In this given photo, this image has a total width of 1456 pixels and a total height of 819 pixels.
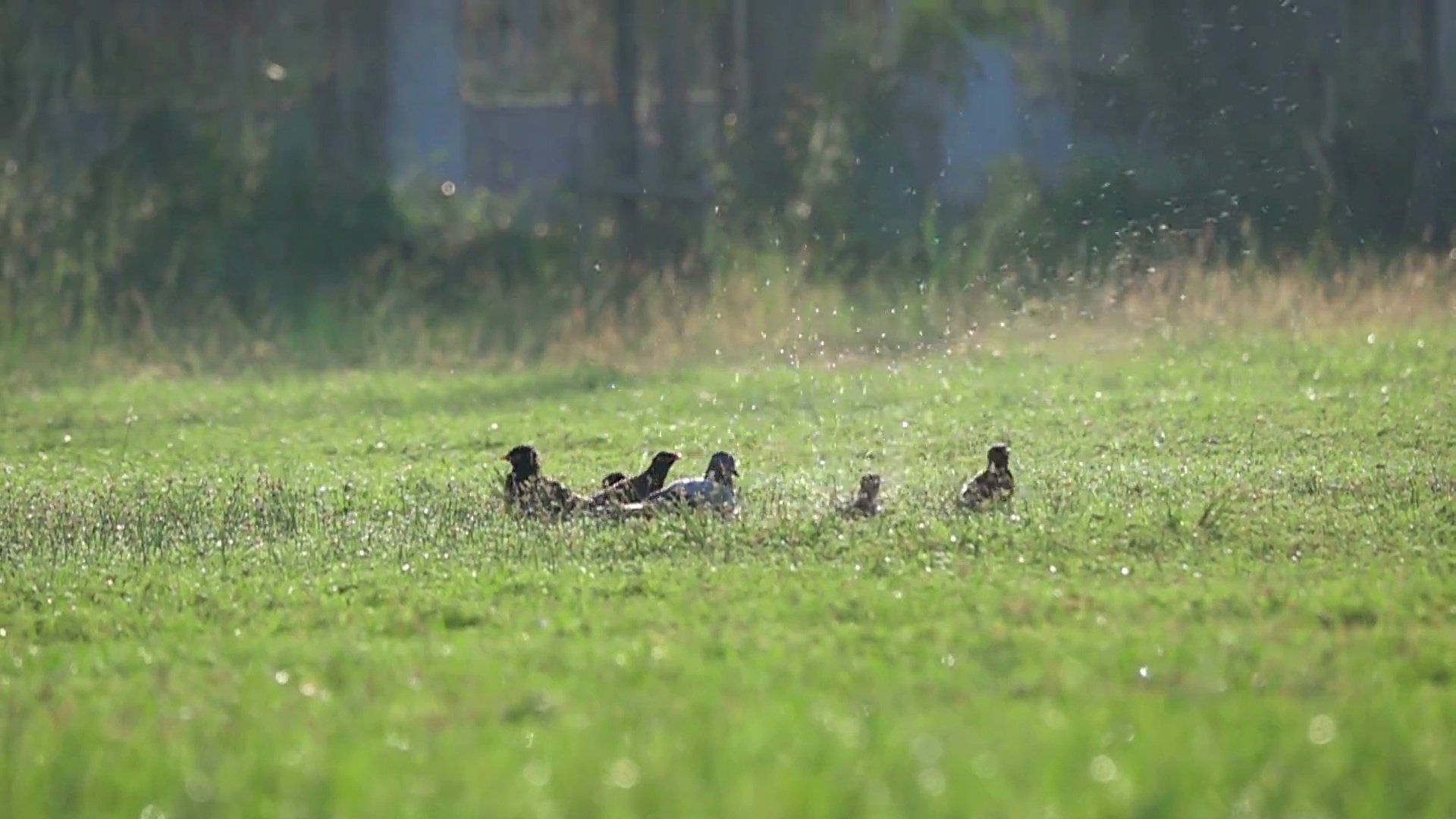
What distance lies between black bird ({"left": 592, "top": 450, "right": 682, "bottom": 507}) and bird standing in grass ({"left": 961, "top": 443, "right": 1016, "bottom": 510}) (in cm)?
119

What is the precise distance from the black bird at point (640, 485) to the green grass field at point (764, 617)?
319mm

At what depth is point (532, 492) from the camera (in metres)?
9.02

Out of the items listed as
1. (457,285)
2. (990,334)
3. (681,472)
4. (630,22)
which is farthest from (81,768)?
(630,22)

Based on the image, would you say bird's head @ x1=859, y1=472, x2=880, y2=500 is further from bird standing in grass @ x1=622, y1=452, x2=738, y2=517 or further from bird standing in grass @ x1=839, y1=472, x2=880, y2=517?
bird standing in grass @ x1=622, y1=452, x2=738, y2=517

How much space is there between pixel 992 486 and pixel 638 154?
40.9ft

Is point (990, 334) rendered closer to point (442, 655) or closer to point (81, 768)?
point (442, 655)

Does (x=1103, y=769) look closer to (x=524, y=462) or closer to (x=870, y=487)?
(x=870, y=487)

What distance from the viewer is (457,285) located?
765 inches

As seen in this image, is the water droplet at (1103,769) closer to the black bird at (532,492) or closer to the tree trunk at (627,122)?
the black bird at (532,492)

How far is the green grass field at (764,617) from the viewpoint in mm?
4902

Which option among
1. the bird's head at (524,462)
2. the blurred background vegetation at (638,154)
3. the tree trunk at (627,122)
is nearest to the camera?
the bird's head at (524,462)

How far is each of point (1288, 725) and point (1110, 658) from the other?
2.90 ft

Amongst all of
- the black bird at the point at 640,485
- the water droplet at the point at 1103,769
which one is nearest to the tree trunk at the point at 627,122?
the black bird at the point at 640,485

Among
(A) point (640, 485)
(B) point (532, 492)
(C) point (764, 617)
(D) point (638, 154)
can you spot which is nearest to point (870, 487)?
(A) point (640, 485)
